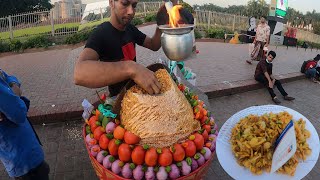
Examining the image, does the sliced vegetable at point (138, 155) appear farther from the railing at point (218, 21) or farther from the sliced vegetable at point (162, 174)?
the railing at point (218, 21)

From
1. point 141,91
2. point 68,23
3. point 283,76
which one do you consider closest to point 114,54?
point 141,91

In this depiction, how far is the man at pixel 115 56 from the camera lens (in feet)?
5.24

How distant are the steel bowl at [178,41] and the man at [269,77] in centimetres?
459

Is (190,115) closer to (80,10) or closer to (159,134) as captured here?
(159,134)

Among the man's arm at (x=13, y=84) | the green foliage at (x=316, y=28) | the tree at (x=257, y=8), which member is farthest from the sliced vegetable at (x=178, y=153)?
the green foliage at (x=316, y=28)

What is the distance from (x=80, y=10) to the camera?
647 inches

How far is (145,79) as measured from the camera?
163 cm

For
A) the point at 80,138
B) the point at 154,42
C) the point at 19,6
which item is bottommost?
the point at 80,138

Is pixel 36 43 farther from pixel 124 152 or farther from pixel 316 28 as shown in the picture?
pixel 316 28

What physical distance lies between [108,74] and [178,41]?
1.63 feet

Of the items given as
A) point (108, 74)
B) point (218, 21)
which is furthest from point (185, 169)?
point (218, 21)

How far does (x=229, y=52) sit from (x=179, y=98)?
8785 mm

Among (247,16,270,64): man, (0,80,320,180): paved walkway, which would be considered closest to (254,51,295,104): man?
(0,80,320,180): paved walkway

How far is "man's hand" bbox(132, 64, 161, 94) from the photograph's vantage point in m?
1.62
